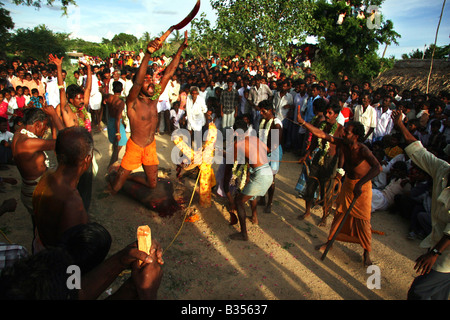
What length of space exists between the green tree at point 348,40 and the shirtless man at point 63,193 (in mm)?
18474

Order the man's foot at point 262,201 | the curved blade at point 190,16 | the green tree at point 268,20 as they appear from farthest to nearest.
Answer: the green tree at point 268,20, the man's foot at point 262,201, the curved blade at point 190,16

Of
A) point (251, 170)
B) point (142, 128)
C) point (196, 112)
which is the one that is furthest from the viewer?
point (196, 112)

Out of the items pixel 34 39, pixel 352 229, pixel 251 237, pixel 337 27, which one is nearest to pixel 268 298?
pixel 251 237

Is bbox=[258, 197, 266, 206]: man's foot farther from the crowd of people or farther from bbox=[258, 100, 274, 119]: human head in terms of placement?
bbox=[258, 100, 274, 119]: human head

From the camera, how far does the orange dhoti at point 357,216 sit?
398 centimetres

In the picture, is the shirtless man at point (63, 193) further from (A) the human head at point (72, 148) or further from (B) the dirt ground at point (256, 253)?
(B) the dirt ground at point (256, 253)

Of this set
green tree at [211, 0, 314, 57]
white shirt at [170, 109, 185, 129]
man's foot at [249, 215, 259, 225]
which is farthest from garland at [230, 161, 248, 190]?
green tree at [211, 0, 314, 57]

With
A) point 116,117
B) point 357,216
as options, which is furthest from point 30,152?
point 357,216

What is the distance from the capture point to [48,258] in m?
1.37

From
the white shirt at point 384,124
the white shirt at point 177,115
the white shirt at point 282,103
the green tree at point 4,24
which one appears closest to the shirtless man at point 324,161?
the white shirt at point 384,124

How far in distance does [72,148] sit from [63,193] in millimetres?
328

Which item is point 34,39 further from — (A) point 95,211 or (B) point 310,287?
(B) point 310,287

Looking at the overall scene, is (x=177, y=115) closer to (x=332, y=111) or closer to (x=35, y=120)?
(x=332, y=111)

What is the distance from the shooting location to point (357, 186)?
3.82m
